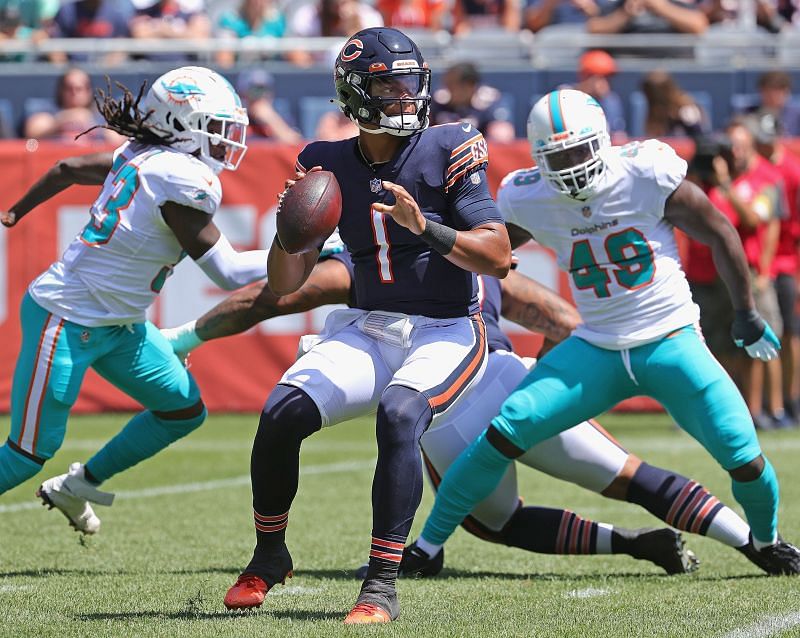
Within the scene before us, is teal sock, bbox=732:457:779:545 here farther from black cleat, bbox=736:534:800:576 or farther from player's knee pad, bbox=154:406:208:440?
player's knee pad, bbox=154:406:208:440

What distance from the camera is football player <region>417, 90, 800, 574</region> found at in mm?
4664

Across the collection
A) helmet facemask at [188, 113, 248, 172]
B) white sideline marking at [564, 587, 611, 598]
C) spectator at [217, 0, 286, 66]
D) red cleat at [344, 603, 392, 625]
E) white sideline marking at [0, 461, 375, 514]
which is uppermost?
helmet facemask at [188, 113, 248, 172]

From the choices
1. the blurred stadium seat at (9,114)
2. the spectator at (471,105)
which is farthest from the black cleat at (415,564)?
the blurred stadium seat at (9,114)

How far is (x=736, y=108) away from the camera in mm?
11344

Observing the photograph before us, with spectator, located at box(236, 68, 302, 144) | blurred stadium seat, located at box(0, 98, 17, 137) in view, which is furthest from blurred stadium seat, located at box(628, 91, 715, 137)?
blurred stadium seat, located at box(0, 98, 17, 137)

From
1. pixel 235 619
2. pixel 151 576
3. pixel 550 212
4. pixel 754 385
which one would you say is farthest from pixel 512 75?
pixel 235 619

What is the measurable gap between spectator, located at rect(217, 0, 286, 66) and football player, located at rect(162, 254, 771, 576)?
740 cm

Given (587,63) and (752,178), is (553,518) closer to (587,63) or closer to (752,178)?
(752,178)

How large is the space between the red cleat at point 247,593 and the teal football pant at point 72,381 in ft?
4.19

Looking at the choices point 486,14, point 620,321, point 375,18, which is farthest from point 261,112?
point 620,321

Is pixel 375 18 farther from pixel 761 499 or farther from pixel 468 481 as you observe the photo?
pixel 761 499

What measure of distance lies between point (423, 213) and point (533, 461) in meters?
1.36

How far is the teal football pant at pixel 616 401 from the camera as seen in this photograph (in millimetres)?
4645

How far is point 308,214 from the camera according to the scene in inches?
154
